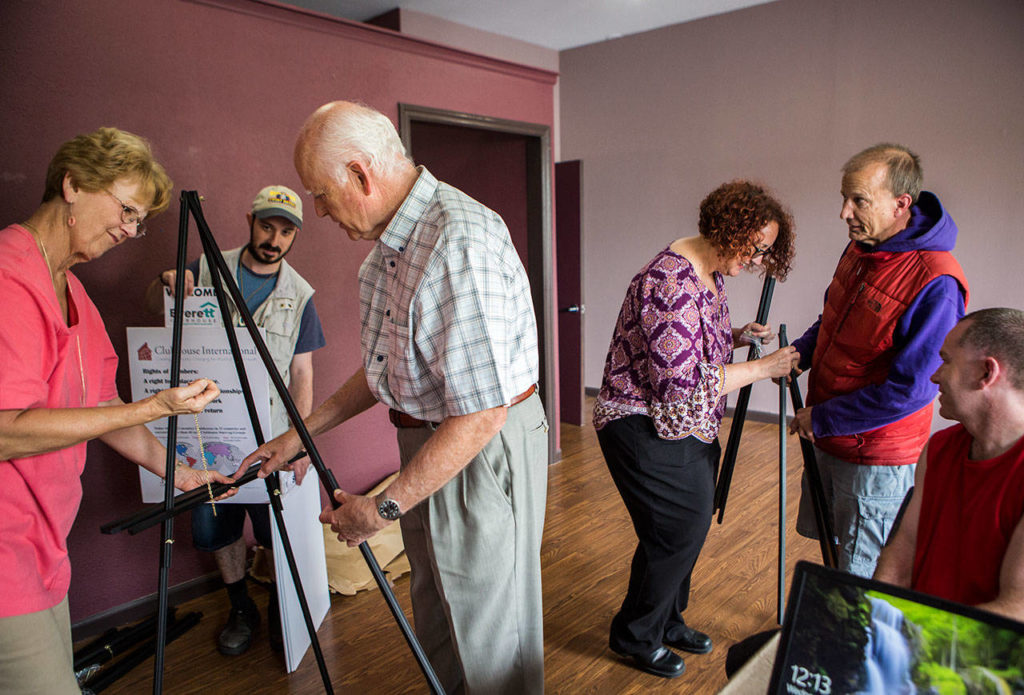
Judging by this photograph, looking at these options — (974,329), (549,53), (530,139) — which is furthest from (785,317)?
(974,329)

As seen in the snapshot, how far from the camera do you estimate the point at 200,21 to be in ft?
8.21

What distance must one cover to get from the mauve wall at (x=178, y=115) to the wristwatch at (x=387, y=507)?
5.70ft

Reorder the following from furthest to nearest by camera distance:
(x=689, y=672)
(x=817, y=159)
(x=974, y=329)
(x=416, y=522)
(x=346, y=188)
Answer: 1. (x=817, y=159)
2. (x=689, y=672)
3. (x=416, y=522)
4. (x=346, y=188)
5. (x=974, y=329)

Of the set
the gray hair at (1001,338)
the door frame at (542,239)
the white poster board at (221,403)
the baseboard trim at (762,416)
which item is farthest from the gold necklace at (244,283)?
the baseboard trim at (762,416)

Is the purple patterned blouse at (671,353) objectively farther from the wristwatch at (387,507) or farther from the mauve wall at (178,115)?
the mauve wall at (178,115)

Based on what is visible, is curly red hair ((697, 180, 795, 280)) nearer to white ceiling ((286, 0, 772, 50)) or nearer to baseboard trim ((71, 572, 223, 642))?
baseboard trim ((71, 572, 223, 642))

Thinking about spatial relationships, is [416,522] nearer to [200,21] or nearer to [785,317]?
[200,21]

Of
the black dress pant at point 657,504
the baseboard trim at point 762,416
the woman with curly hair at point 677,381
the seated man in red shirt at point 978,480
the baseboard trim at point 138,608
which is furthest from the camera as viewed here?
the baseboard trim at point 762,416

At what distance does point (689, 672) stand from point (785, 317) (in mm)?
3338

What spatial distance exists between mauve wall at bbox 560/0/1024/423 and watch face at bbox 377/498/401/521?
13.8 ft

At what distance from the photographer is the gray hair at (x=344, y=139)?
1244mm

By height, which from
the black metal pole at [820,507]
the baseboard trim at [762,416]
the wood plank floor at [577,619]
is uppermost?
the black metal pole at [820,507]

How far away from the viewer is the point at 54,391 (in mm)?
1291

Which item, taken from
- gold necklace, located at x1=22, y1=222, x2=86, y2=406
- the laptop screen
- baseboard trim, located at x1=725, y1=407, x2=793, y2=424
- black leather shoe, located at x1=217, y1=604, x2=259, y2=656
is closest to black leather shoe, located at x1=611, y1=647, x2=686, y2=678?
black leather shoe, located at x1=217, y1=604, x2=259, y2=656
